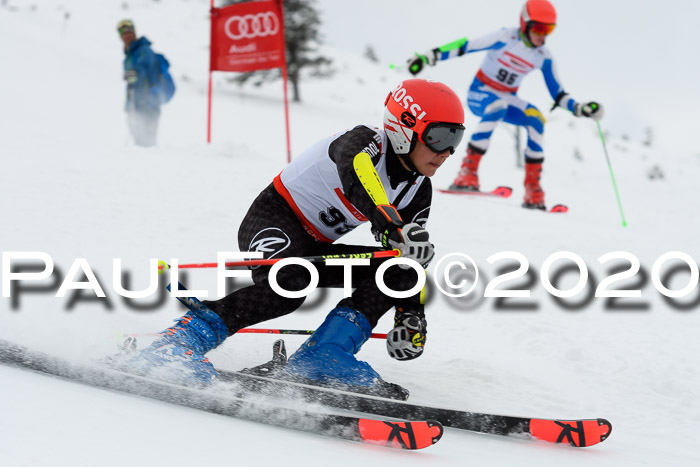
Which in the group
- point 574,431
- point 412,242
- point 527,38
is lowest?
point 574,431

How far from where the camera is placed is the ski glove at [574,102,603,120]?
7434 mm

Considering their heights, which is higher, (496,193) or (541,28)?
(541,28)

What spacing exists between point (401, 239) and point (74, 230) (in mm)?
3663

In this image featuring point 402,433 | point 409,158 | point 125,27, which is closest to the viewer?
point 402,433

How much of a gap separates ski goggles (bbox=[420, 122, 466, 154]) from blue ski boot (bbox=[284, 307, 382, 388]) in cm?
80

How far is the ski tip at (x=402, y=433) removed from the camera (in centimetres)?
198

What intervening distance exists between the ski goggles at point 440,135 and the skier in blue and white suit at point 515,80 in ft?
15.1

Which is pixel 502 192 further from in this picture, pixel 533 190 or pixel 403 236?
pixel 403 236

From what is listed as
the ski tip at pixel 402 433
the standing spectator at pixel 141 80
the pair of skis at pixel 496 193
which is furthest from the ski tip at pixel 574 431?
the standing spectator at pixel 141 80

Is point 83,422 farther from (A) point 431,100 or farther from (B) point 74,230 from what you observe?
(B) point 74,230

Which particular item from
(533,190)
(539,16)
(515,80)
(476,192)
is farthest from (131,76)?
(533,190)

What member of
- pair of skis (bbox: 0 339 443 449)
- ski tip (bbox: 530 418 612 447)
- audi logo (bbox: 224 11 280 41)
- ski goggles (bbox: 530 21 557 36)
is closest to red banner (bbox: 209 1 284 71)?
audi logo (bbox: 224 11 280 41)

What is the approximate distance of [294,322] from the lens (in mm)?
4117

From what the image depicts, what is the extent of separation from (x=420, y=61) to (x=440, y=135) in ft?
15.7
